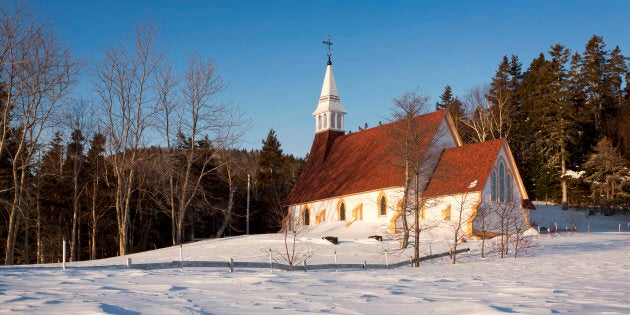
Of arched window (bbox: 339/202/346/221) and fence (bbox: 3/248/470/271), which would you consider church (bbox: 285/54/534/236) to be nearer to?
arched window (bbox: 339/202/346/221)

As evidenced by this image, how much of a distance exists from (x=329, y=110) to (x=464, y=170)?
53.5ft

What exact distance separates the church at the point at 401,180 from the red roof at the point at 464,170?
0.19 feet

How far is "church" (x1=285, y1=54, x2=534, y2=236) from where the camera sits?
110 ft

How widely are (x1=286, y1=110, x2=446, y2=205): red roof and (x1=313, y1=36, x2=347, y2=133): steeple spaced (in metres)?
0.70

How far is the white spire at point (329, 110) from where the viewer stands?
48719 mm

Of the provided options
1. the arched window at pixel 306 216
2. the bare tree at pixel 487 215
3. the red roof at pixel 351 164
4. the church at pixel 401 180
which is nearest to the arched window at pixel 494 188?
the church at pixel 401 180

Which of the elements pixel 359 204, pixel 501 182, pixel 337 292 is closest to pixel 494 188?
pixel 501 182

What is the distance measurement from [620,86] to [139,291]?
228ft

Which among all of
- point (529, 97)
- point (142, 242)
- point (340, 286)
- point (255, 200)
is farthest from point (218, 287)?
point (529, 97)

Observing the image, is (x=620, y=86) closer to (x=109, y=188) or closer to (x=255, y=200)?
(x=255, y=200)

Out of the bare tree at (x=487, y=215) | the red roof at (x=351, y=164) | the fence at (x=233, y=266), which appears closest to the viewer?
the fence at (x=233, y=266)

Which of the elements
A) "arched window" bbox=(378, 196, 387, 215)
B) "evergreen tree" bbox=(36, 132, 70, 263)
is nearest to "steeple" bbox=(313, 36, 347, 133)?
"arched window" bbox=(378, 196, 387, 215)

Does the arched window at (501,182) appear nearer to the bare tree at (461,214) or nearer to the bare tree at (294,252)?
the bare tree at (461,214)

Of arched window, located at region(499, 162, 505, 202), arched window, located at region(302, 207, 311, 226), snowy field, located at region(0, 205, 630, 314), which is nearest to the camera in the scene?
snowy field, located at region(0, 205, 630, 314)
